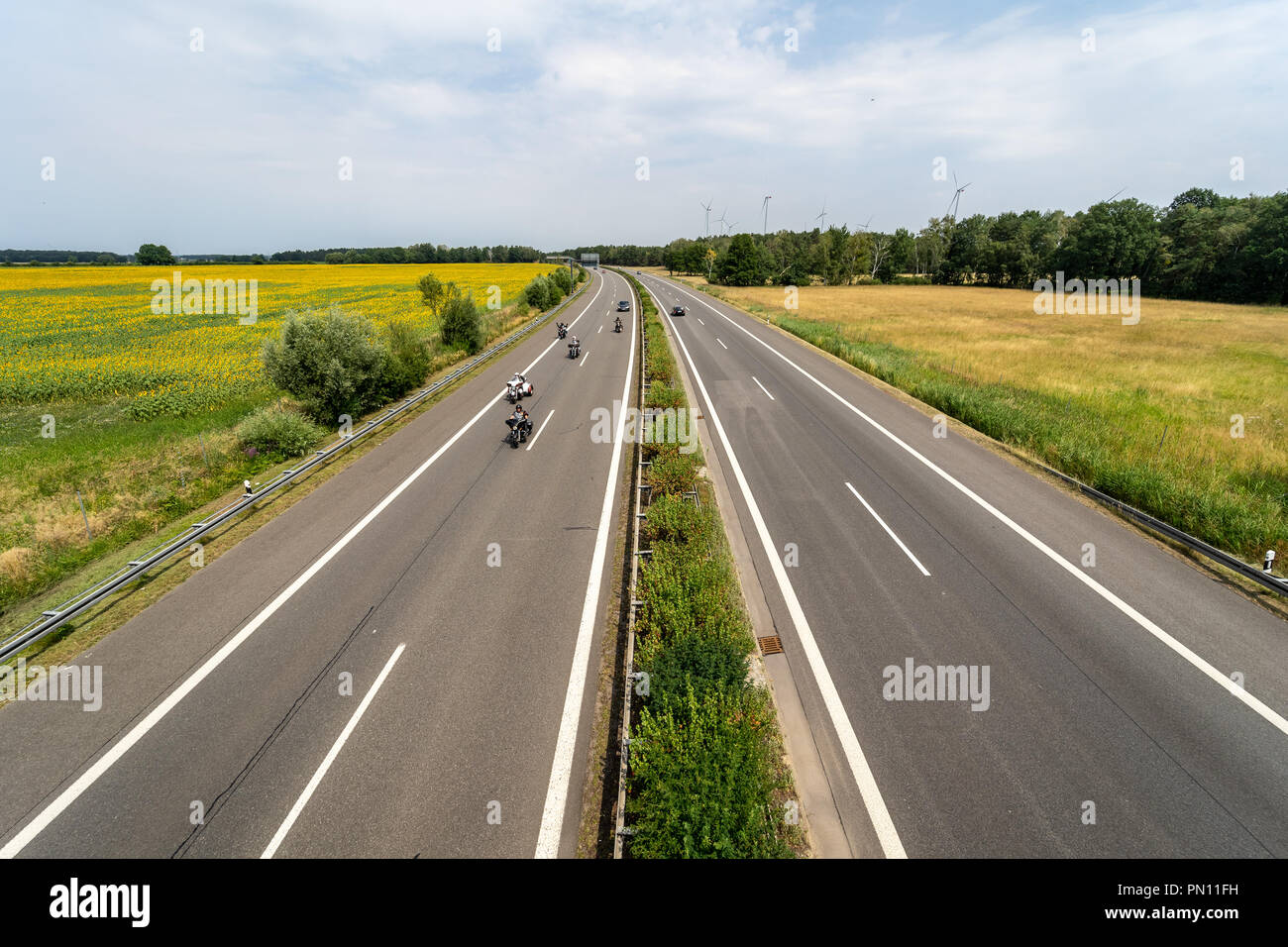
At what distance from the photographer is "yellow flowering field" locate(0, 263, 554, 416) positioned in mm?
27016

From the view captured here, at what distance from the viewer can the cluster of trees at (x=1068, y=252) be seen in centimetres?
7169

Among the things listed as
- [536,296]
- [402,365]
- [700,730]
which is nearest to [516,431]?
[402,365]

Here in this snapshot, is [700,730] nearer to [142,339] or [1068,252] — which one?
[142,339]

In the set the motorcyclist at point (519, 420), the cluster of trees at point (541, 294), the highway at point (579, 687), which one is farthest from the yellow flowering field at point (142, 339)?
the highway at point (579, 687)

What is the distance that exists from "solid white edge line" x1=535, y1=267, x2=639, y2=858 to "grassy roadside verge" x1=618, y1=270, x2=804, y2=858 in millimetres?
885

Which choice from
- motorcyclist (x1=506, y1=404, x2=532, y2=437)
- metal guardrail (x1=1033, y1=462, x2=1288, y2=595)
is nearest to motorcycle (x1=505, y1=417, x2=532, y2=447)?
motorcyclist (x1=506, y1=404, x2=532, y2=437)

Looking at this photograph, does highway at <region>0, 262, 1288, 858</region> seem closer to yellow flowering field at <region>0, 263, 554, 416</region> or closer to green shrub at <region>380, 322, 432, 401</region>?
green shrub at <region>380, 322, 432, 401</region>

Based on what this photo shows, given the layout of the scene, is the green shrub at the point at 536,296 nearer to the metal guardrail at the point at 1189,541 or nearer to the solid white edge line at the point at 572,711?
the solid white edge line at the point at 572,711

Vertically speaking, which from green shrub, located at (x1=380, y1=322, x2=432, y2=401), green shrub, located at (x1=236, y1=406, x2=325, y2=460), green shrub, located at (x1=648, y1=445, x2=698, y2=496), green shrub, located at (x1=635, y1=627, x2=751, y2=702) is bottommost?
green shrub, located at (x1=635, y1=627, x2=751, y2=702)

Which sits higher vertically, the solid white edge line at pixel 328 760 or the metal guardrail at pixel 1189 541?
the metal guardrail at pixel 1189 541

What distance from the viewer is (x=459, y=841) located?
5.74 m

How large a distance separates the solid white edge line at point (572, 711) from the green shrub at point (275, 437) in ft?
37.7
